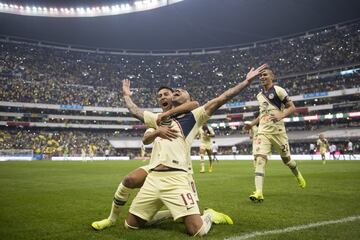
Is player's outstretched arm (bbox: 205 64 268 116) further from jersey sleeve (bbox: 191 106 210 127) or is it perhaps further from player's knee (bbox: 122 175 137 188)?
player's knee (bbox: 122 175 137 188)

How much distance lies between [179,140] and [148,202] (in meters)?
0.96

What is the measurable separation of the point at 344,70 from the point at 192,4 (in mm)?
28423

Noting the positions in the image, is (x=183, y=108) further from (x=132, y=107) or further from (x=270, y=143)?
(x=270, y=143)

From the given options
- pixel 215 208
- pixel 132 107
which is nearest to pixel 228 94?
pixel 132 107

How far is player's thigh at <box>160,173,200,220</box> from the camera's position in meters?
4.50

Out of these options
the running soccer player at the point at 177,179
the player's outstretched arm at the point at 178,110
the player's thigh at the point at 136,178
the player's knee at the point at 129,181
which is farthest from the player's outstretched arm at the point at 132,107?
the player's knee at the point at 129,181

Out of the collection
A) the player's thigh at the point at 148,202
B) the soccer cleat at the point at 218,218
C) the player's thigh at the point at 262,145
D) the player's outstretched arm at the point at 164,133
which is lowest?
the soccer cleat at the point at 218,218

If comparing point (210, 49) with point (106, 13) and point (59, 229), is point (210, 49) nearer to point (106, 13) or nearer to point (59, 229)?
point (106, 13)

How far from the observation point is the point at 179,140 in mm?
4941

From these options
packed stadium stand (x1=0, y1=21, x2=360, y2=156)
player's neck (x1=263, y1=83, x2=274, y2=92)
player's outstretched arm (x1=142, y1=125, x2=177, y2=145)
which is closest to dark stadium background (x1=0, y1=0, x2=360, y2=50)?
packed stadium stand (x1=0, y1=21, x2=360, y2=156)

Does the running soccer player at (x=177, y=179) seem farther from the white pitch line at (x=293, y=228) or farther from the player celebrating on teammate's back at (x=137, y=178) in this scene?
the white pitch line at (x=293, y=228)

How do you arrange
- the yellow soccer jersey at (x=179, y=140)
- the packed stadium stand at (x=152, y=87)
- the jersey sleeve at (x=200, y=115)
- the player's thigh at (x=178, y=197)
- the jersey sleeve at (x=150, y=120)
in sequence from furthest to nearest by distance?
the packed stadium stand at (x=152, y=87), the jersey sleeve at (x=150, y=120), the jersey sleeve at (x=200, y=115), the yellow soccer jersey at (x=179, y=140), the player's thigh at (x=178, y=197)

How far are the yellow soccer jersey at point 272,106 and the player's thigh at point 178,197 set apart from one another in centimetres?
400

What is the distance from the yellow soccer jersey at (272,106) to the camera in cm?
811
